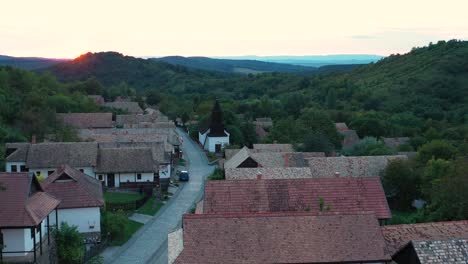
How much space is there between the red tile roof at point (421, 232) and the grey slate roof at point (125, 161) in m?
25.0

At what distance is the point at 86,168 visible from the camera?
4425cm

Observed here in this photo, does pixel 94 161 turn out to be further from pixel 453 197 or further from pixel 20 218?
pixel 453 197

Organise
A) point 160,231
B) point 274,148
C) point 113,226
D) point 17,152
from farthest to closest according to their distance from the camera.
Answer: point 274,148, point 17,152, point 160,231, point 113,226

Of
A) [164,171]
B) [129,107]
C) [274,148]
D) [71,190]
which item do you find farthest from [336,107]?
[71,190]

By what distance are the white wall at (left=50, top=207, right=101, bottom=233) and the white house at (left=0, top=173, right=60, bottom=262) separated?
4.83 meters

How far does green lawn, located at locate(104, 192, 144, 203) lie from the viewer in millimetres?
40000

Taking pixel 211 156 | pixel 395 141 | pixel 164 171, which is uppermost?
pixel 164 171

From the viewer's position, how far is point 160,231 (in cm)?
3425

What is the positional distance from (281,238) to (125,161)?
25937mm

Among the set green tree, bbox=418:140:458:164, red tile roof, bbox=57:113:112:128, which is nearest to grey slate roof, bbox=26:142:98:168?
red tile roof, bbox=57:113:112:128

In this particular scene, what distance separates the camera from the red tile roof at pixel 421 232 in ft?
73.1

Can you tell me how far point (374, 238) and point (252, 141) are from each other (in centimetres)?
5023

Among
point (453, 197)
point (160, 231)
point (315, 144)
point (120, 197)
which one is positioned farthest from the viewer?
point (315, 144)

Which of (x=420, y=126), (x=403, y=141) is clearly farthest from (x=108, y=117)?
(x=420, y=126)
